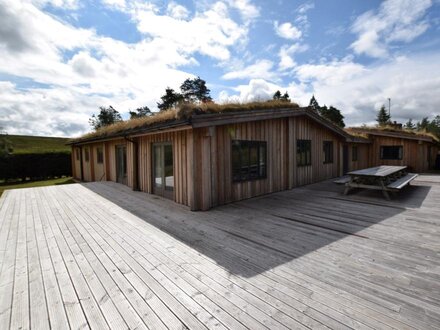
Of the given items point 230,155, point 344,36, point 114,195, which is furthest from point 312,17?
point 114,195

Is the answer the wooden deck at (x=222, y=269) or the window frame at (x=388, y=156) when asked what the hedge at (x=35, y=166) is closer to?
the wooden deck at (x=222, y=269)

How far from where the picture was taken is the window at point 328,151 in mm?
11081

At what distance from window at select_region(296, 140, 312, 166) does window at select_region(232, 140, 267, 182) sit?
91.4 inches

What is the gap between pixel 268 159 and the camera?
7.59 meters

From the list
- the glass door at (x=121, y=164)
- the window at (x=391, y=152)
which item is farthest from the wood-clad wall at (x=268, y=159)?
the window at (x=391, y=152)

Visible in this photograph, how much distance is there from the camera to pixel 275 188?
7922 mm

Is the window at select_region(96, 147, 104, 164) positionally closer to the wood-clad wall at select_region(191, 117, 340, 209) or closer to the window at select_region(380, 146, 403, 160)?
the wood-clad wall at select_region(191, 117, 340, 209)

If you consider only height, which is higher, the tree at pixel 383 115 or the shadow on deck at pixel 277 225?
the tree at pixel 383 115

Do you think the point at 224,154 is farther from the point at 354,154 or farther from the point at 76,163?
the point at 76,163

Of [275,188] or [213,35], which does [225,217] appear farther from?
[213,35]

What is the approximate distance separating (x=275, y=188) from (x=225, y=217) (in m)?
3.47

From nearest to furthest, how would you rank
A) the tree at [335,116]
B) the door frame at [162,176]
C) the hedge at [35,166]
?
the door frame at [162,176] < the hedge at [35,166] < the tree at [335,116]

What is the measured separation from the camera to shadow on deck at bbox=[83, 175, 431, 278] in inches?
127

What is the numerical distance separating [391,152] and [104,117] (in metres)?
33.5
